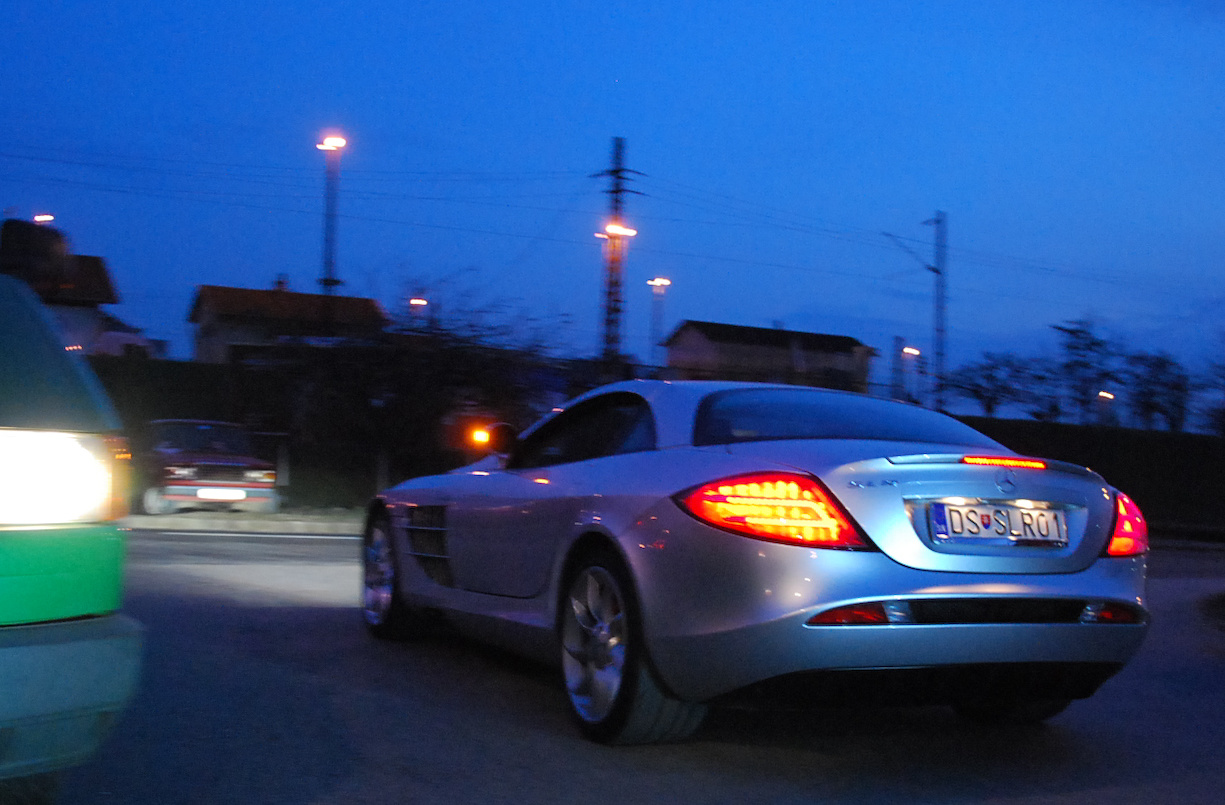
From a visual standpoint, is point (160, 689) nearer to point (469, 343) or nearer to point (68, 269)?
point (68, 269)

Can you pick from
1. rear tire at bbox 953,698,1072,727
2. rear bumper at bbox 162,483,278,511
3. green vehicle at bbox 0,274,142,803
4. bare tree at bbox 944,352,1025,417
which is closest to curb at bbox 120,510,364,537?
rear bumper at bbox 162,483,278,511

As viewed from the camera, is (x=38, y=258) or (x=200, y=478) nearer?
(x=38, y=258)

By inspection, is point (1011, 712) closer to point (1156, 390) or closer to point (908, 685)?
point (908, 685)

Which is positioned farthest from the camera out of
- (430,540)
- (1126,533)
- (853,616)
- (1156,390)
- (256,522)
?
(1156,390)

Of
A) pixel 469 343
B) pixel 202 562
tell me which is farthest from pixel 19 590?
pixel 469 343

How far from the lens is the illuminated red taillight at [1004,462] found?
4398mm

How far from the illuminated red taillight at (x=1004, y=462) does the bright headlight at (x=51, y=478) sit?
108 inches

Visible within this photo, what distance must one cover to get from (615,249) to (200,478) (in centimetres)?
1465

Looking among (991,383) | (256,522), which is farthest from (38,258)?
(991,383)

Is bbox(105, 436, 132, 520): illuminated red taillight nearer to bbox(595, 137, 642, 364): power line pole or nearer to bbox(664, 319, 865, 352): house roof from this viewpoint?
bbox(595, 137, 642, 364): power line pole

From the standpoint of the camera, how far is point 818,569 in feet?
13.4

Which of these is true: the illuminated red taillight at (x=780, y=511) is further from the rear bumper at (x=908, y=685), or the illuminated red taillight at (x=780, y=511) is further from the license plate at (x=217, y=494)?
the license plate at (x=217, y=494)

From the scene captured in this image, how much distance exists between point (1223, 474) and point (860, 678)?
3673 cm

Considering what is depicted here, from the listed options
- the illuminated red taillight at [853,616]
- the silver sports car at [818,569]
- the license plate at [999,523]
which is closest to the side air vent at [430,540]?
the silver sports car at [818,569]
